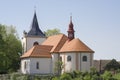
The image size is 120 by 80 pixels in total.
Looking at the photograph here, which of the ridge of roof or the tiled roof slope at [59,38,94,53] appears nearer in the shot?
the tiled roof slope at [59,38,94,53]

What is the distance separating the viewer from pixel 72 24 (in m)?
71.2

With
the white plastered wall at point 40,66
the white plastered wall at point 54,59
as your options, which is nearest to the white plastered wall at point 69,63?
the white plastered wall at point 54,59

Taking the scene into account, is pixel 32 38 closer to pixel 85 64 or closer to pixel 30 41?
pixel 30 41

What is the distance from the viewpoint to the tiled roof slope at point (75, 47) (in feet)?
213

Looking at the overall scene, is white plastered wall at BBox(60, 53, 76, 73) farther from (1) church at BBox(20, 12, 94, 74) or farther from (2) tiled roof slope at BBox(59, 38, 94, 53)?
(2) tiled roof slope at BBox(59, 38, 94, 53)

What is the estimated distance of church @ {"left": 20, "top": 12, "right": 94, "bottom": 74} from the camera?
64.4 m

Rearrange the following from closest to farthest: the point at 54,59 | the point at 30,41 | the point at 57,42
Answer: the point at 54,59, the point at 57,42, the point at 30,41

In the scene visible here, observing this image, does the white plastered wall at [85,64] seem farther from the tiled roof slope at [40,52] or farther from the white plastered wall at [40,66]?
the tiled roof slope at [40,52]

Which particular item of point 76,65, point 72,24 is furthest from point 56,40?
point 76,65

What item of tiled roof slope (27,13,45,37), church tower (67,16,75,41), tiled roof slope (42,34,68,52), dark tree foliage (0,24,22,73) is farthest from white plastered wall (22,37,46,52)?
church tower (67,16,75,41)

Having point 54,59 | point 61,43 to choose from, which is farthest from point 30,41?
point 54,59

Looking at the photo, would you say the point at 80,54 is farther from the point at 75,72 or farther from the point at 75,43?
the point at 75,72

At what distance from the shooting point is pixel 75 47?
65062mm

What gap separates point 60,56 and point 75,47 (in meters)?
3.60
